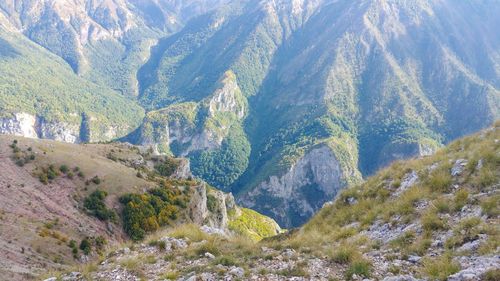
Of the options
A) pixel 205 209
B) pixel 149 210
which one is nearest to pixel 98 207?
pixel 149 210

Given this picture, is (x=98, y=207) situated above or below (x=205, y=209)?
below

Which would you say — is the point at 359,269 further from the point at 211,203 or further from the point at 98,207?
the point at 211,203

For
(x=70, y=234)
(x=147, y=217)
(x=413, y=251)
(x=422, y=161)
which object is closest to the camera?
(x=413, y=251)

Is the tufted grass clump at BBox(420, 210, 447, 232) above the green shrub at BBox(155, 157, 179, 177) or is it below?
below

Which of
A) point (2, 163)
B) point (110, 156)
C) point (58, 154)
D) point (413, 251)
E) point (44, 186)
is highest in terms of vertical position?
point (110, 156)

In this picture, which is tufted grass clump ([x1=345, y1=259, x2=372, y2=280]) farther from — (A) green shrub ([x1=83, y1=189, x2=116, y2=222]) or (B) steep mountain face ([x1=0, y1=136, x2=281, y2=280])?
(A) green shrub ([x1=83, y1=189, x2=116, y2=222])

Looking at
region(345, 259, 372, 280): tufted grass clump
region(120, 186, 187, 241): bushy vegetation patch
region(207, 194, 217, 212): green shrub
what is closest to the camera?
region(345, 259, 372, 280): tufted grass clump

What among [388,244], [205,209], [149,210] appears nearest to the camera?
[388,244]

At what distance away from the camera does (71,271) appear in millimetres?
20641

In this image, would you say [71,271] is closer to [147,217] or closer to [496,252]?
[496,252]

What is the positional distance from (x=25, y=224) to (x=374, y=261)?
38729 mm

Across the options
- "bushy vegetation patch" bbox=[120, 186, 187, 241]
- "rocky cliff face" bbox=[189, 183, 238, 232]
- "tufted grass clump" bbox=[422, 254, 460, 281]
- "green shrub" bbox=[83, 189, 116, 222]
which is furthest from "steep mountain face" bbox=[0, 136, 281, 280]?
"tufted grass clump" bbox=[422, 254, 460, 281]

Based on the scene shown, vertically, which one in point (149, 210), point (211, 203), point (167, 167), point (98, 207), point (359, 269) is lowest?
point (359, 269)

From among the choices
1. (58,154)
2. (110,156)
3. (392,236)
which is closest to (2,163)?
(58,154)
